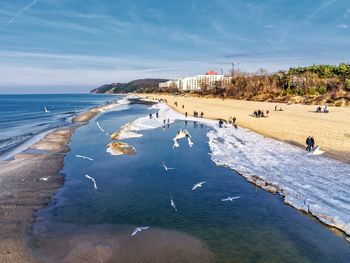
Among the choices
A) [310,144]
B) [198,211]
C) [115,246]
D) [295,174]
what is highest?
[310,144]

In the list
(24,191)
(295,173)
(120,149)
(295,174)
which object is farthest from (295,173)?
(24,191)

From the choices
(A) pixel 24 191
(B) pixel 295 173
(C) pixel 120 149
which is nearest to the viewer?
(A) pixel 24 191

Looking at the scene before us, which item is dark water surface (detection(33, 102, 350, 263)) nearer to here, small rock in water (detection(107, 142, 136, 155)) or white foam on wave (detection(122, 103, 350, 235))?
white foam on wave (detection(122, 103, 350, 235))

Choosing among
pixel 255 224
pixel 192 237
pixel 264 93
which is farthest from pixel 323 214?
pixel 264 93

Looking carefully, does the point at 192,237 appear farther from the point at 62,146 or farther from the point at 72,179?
the point at 62,146

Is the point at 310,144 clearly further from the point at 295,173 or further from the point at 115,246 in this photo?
the point at 115,246
